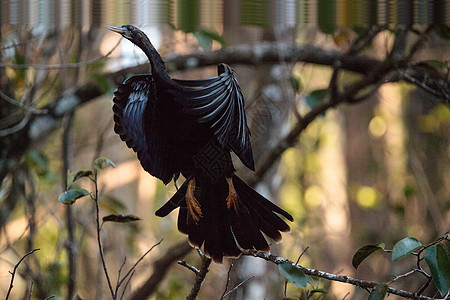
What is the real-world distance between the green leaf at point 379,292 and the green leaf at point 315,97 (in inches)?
58.6

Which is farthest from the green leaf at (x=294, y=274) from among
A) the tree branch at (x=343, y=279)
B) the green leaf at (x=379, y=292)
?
the green leaf at (x=379, y=292)

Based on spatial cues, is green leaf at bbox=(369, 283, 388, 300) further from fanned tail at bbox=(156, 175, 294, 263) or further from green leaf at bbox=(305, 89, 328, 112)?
green leaf at bbox=(305, 89, 328, 112)

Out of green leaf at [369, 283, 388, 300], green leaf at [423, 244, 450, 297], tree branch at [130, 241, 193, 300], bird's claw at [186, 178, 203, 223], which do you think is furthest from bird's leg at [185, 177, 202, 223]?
tree branch at [130, 241, 193, 300]

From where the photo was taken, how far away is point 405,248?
1.27 meters

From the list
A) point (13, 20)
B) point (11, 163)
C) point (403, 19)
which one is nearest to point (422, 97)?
point (403, 19)

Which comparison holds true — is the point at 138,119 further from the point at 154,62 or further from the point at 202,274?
the point at 202,274

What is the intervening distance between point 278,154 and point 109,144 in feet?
7.80

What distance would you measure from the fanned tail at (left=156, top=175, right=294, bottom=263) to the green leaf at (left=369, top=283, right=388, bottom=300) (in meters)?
0.27

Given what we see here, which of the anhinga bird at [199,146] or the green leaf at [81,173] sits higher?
the anhinga bird at [199,146]

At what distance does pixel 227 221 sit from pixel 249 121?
1.17ft

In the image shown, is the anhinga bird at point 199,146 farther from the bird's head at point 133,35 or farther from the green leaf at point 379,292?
the green leaf at point 379,292

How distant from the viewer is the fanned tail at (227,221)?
1296mm

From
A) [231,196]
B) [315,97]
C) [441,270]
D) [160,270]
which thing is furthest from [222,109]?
[160,270]

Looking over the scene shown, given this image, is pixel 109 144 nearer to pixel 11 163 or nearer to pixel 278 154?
pixel 11 163
